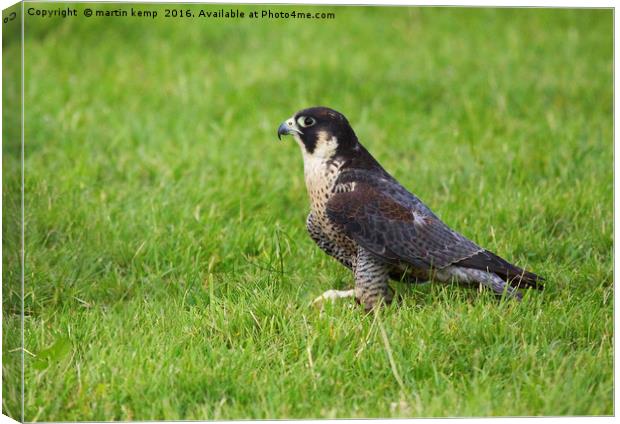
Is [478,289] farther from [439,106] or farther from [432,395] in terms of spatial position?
[439,106]

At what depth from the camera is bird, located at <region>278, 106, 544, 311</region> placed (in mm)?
4789

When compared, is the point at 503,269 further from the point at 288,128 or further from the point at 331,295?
the point at 288,128

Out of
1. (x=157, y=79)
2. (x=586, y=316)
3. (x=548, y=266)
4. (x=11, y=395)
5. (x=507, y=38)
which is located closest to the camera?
(x=11, y=395)

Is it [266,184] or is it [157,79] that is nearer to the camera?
[266,184]

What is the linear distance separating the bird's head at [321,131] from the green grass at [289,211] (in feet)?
1.80

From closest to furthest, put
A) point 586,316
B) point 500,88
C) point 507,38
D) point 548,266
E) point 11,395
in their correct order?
point 11,395 → point 586,316 → point 548,266 → point 507,38 → point 500,88

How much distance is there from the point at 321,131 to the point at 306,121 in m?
0.08

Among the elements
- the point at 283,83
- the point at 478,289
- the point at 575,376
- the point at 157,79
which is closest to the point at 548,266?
the point at 478,289

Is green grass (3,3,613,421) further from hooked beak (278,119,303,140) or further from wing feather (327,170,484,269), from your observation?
hooked beak (278,119,303,140)

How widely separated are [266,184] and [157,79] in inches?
53.6

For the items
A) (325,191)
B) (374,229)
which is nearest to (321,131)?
(325,191)

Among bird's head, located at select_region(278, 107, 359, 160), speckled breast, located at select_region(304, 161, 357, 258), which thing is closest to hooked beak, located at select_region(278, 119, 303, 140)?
bird's head, located at select_region(278, 107, 359, 160)

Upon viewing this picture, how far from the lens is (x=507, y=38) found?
6172mm

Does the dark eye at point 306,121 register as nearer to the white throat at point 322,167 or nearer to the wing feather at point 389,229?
the white throat at point 322,167
